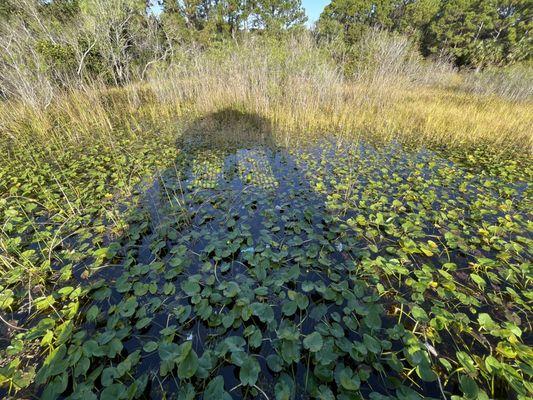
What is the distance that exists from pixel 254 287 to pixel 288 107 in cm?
506

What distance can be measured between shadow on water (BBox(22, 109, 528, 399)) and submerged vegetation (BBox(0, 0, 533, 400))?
13 mm

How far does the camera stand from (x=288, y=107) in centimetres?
569

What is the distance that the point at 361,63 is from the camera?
7.23m

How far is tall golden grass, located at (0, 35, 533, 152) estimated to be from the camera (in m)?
4.94

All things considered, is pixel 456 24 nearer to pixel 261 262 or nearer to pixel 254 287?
pixel 261 262

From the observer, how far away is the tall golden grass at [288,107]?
16.2 ft

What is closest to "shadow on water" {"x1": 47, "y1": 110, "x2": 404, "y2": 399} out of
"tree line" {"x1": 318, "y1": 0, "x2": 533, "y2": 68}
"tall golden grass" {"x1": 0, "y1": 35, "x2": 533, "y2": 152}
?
"tall golden grass" {"x1": 0, "y1": 35, "x2": 533, "y2": 152}

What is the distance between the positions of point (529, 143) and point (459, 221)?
4.18 meters

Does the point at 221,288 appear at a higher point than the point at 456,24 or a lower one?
lower

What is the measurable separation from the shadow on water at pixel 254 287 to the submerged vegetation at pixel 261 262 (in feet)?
0.04

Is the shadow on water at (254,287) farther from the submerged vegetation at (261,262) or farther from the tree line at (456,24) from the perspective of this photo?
the tree line at (456,24)

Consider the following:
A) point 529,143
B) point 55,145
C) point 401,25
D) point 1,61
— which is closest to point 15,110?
point 1,61

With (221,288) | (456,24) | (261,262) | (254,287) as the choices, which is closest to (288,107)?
(261,262)

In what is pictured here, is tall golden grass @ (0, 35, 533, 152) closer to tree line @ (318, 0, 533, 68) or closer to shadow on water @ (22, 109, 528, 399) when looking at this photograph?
Result: shadow on water @ (22, 109, 528, 399)
